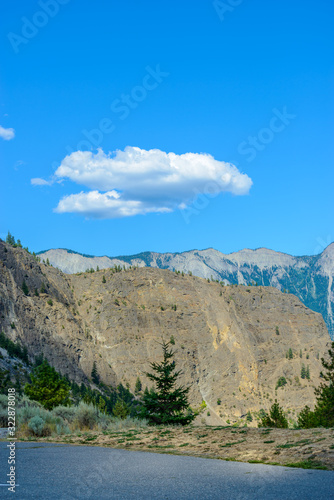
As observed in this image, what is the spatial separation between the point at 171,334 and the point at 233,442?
165917 mm

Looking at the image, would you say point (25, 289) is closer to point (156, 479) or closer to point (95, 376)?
point (95, 376)

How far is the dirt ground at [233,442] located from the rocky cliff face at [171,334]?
11975 centimetres

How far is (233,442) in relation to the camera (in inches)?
524

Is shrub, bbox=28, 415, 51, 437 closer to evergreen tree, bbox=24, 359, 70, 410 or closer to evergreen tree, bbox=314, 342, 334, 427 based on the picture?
evergreen tree, bbox=24, 359, 70, 410

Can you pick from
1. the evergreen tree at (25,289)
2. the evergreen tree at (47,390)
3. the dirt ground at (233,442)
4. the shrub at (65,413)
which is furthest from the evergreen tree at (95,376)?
the dirt ground at (233,442)

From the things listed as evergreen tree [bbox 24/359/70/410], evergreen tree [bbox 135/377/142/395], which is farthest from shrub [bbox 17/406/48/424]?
evergreen tree [bbox 135/377/142/395]

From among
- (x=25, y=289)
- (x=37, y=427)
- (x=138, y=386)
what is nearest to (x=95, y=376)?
(x=138, y=386)

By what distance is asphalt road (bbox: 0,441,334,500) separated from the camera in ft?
24.2

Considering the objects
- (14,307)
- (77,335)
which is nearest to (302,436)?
(14,307)

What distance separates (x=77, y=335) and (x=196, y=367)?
5064cm

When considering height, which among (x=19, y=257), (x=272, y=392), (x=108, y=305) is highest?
(x=19, y=257)

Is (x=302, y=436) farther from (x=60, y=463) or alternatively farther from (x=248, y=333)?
(x=248, y=333)

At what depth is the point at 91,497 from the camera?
7219 mm

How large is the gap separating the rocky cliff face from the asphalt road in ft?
412
